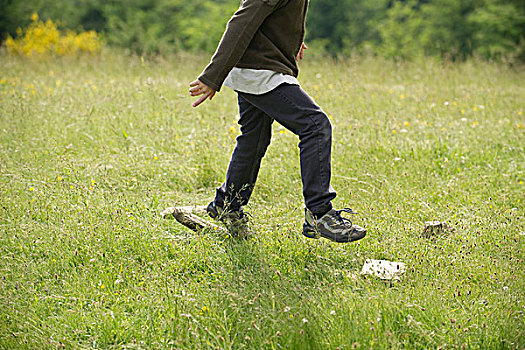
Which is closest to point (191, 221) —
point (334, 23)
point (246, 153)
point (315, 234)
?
point (246, 153)

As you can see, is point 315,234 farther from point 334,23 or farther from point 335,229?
point 334,23

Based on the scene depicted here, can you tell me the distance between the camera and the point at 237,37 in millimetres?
3111

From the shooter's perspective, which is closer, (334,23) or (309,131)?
(309,131)

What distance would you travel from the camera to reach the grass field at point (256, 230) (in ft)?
8.22

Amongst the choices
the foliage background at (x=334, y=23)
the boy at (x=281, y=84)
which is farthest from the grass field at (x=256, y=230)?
the foliage background at (x=334, y=23)

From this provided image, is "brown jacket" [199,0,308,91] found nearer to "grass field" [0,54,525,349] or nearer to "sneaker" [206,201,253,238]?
"sneaker" [206,201,253,238]

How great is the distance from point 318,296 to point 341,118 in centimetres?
384

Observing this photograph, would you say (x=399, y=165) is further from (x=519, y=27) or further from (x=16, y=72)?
(x=519, y=27)

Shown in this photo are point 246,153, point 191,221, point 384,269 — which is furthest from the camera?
point 191,221

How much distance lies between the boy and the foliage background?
35.8 ft

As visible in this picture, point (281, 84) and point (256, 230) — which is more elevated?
point (281, 84)

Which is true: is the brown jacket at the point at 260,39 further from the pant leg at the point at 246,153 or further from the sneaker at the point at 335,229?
the sneaker at the point at 335,229

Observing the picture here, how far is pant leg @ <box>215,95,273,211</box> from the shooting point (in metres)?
3.53

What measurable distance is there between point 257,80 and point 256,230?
1001 mm
